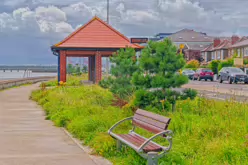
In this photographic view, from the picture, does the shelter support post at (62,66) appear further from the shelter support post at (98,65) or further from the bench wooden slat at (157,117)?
the bench wooden slat at (157,117)

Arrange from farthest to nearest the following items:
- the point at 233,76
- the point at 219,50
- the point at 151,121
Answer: the point at 219,50 → the point at 233,76 → the point at 151,121

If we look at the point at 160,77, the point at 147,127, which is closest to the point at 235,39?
the point at 160,77

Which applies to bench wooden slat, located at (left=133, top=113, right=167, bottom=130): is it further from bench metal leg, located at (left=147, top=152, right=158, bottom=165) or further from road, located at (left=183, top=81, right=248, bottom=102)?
road, located at (left=183, top=81, right=248, bottom=102)

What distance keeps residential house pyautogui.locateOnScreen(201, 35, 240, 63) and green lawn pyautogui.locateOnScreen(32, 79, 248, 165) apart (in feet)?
230

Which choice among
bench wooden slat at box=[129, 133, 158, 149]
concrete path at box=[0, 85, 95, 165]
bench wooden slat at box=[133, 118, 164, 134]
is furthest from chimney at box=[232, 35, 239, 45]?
bench wooden slat at box=[129, 133, 158, 149]

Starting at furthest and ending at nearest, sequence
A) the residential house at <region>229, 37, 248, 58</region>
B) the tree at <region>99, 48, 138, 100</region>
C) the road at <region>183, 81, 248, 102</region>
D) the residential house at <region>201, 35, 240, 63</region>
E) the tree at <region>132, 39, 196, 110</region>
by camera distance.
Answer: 1. the residential house at <region>201, 35, 240, 63</region>
2. the residential house at <region>229, 37, 248, 58</region>
3. the tree at <region>99, 48, 138, 100</region>
4. the road at <region>183, 81, 248, 102</region>
5. the tree at <region>132, 39, 196, 110</region>

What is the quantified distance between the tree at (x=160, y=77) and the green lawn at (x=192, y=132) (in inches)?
18.7

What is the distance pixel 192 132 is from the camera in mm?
9133

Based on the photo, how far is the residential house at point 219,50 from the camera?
82931 mm

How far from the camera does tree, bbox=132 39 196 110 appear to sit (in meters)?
12.8

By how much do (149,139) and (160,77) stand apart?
18.6 feet

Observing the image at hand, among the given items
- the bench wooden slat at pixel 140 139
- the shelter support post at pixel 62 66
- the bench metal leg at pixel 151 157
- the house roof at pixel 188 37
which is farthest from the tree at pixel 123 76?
the house roof at pixel 188 37

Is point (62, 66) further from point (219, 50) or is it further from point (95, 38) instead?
point (219, 50)

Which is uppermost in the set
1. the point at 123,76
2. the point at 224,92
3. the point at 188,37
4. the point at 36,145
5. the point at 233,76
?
the point at 188,37
